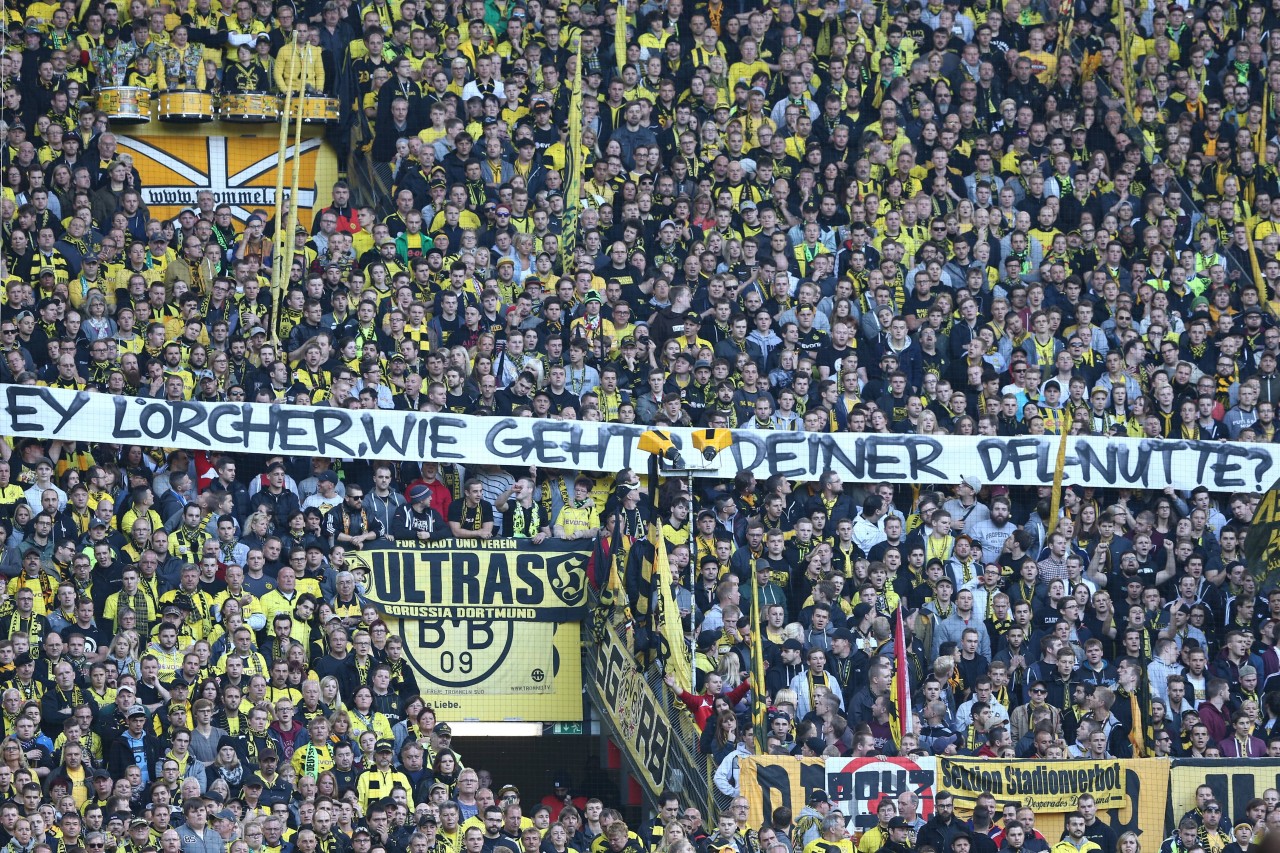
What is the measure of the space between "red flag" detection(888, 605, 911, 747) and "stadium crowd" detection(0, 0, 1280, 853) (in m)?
0.10

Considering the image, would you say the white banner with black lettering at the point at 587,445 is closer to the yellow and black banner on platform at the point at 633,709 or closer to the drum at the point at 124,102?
the yellow and black banner on platform at the point at 633,709

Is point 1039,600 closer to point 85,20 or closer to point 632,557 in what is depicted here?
point 632,557

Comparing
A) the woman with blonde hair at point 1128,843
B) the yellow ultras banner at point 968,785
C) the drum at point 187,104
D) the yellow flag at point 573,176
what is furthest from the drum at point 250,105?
the woman with blonde hair at point 1128,843

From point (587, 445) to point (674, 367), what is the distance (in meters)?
0.93

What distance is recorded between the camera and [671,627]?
649 inches

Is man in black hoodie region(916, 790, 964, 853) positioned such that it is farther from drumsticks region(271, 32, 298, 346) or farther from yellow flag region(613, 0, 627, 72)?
yellow flag region(613, 0, 627, 72)

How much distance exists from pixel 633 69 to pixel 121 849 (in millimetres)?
9050

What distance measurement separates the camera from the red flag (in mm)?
16672

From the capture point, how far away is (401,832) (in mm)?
15125

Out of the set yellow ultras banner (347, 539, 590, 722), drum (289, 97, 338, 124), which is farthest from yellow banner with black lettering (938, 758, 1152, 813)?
drum (289, 97, 338, 124)

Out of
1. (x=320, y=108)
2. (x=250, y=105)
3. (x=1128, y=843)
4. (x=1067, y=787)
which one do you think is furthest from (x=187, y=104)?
(x=1128, y=843)

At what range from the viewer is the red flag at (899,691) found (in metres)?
16.7

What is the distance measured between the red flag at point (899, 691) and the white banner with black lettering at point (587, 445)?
1948 mm

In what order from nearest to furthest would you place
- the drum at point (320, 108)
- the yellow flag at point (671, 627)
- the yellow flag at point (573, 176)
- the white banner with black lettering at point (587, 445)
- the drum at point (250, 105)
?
1. the yellow flag at point (671, 627)
2. the white banner with black lettering at point (587, 445)
3. the yellow flag at point (573, 176)
4. the drum at point (320, 108)
5. the drum at point (250, 105)
